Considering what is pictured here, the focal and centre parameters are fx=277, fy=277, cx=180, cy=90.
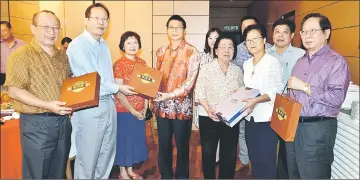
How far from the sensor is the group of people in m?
1.62

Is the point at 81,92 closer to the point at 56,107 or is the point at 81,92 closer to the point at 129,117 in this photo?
the point at 56,107

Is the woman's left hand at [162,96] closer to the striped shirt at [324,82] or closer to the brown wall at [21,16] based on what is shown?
the striped shirt at [324,82]

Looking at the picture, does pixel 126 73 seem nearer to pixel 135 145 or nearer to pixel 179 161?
pixel 135 145

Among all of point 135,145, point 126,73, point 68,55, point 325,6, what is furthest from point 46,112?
point 325,6

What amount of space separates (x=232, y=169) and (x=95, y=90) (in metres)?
Result: 1.29

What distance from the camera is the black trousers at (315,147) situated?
5.28 ft

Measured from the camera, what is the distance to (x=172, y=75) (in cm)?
227

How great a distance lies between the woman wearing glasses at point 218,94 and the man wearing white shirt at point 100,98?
0.59 m

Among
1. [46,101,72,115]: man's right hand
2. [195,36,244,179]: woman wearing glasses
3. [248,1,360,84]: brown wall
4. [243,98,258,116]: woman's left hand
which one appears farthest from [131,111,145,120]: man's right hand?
[248,1,360,84]: brown wall

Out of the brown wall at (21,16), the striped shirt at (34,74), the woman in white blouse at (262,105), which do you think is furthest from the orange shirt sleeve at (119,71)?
the brown wall at (21,16)

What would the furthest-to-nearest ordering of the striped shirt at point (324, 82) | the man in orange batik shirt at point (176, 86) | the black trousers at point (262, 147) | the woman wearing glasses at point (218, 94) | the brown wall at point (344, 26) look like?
the brown wall at point (344, 26)
the man in orange batik shirt at point (176, 86)
the woman wearing glasses at point (218, 94)
the black trousers at point (262, 147)
the striped shirt at point (324, 82)

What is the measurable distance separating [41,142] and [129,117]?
103 centimetres

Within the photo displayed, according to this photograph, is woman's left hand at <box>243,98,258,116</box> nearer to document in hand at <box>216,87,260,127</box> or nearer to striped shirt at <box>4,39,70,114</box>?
document in hand at <box>216,87,260,127</box>

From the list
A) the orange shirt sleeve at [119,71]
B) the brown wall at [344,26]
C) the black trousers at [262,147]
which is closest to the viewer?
the black trousers at [262,147]
